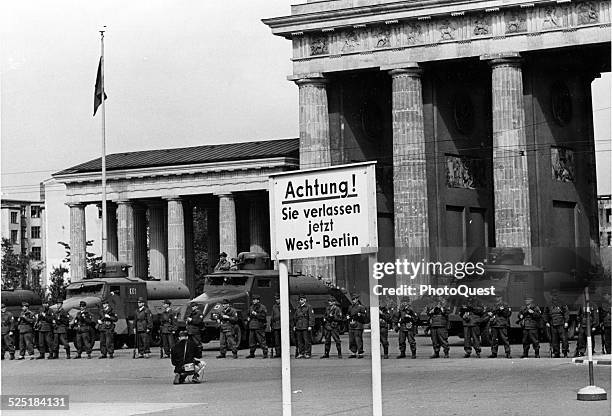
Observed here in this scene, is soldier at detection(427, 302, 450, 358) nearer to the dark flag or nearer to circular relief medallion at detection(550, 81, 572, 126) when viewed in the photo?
the dark flag

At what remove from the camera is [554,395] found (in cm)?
2006

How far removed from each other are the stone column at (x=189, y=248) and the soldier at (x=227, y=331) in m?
36.8

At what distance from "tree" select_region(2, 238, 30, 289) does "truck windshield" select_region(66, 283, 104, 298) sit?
28.9m

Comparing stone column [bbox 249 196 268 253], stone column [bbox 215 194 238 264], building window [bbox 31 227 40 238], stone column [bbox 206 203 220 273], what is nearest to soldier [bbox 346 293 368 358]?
stone column [bbox 215 194 238 264]

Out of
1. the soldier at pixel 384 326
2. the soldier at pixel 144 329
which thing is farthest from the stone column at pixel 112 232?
the soldier at pixel 384 326

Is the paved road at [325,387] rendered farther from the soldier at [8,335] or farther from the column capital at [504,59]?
the column capital at [504,59]

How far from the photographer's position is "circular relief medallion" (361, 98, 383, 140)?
6394cm

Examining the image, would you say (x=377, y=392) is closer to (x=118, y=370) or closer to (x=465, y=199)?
(x=118, y=370)

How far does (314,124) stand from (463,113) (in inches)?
277

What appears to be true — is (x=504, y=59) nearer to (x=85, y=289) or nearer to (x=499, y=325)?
(x=85, y=289)

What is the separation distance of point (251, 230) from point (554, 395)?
53.7 meters

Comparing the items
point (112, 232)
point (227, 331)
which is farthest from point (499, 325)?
point (112, 232)

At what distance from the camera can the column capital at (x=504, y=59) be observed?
185 ft

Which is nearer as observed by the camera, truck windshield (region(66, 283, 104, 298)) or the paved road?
the paved road
